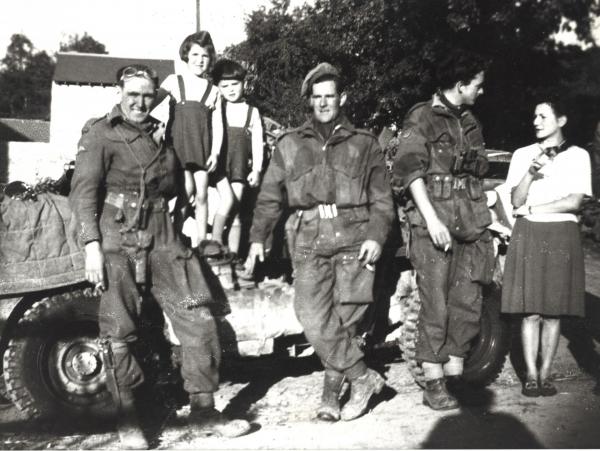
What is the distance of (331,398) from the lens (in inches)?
180

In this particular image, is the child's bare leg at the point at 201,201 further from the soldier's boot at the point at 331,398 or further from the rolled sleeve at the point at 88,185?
the soldier's boot at the point at 331,398

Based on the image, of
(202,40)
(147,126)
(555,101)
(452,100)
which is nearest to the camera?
(147,126)

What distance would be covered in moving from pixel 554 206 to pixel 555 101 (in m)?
0.81

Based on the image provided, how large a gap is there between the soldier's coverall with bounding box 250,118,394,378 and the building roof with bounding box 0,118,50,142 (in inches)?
1886

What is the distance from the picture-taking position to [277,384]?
559 cm

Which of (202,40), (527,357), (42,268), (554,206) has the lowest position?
(527,357)

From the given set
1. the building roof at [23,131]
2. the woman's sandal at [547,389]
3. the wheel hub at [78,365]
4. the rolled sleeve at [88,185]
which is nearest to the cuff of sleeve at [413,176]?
the woman's sandal at [547,389]

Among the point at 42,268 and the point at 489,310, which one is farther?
the point at 489,310

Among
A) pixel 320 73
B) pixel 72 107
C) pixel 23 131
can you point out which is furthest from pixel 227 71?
pixel 23 131

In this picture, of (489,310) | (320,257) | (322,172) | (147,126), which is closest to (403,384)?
(489,310)

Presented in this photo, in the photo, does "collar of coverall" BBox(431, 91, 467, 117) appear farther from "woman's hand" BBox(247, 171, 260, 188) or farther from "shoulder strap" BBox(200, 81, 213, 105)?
"shoulder strap" BBox(200, 81, 213, 105)

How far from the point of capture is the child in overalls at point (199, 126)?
5094 mm

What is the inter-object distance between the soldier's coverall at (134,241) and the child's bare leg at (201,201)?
28.3 inches

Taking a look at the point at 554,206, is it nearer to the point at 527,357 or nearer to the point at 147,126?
the point at 527,357
